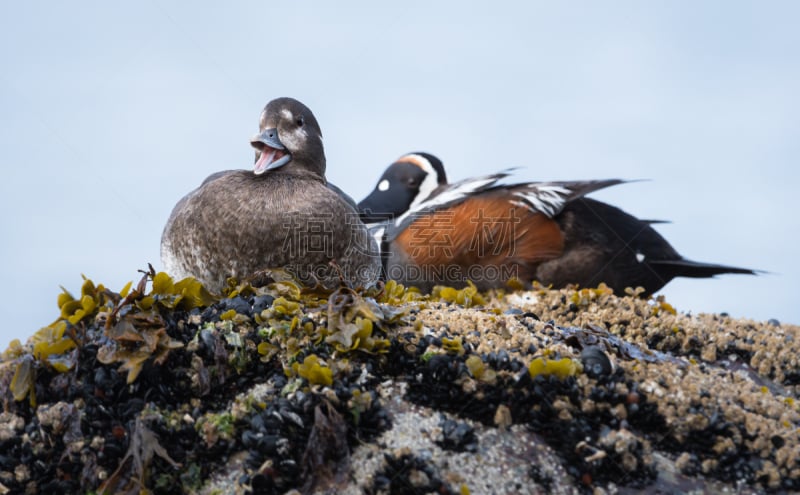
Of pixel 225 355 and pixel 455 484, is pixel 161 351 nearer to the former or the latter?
pixel 225 355

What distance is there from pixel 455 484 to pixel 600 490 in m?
0.58

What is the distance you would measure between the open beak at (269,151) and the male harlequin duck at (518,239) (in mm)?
2858

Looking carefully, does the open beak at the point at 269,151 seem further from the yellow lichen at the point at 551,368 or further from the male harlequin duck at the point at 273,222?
the yellow lichen at the point at 551,368

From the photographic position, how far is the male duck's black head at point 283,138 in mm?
4805

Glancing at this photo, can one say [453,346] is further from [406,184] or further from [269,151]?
[406,184]

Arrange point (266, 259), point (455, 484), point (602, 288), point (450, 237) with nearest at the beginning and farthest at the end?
1. point (455, 484)
2. point (266, 259)
3. point (602, 288)
4. point (450, 237)

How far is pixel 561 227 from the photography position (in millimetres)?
7656

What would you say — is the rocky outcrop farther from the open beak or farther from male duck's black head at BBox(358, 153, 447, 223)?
male duck's black head at BBox(358, 153, 447, 223)

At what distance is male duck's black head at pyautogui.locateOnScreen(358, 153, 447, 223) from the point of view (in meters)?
9.00

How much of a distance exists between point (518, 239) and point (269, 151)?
338 centimetres

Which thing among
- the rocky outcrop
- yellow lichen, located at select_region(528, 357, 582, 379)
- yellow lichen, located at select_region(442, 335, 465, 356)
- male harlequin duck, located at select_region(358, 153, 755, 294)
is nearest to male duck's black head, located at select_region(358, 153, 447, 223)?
male harlequin duck, located at select_region(358, 153, 755, 294)

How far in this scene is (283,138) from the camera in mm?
4848

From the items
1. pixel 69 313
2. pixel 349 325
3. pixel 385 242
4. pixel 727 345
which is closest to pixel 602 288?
pixel 727 345

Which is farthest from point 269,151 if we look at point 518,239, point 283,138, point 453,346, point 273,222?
point 518,239
